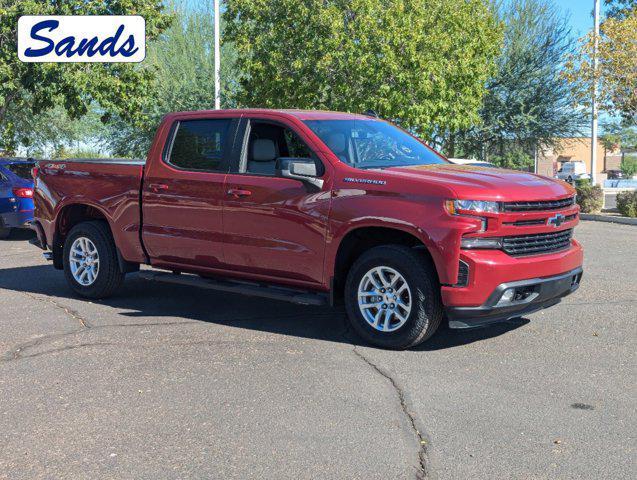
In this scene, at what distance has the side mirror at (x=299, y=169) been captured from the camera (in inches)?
261

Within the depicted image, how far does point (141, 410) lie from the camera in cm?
498

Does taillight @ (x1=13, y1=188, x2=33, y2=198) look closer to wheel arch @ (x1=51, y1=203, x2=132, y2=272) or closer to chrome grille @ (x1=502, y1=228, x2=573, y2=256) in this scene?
wheel arch @ (x1=51, y1=203, x2=132, y2=272)

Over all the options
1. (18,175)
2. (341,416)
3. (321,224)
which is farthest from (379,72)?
(341,416)

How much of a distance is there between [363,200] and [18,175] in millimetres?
10245

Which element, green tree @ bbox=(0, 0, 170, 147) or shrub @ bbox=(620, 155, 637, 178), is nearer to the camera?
green tree @ bbox=(0, 0, 170, 147)

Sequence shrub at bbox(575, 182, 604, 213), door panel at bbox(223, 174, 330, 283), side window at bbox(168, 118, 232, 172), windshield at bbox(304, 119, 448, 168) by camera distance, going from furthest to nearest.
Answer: shrub at bbox(575, 182, 604, 213) < side window at bbox(168, 118, 232, 172) < windshield at bbox(304, 119, 448, 168) < door panel at bbox(223, 174, 330, 283)

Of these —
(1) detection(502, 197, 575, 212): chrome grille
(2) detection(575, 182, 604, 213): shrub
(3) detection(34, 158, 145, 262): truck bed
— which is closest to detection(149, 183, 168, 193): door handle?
(3) detection(34, 158, 145, 262): truck bed

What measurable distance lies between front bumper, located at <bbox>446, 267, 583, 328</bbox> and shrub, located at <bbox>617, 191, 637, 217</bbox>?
16183 millimetres

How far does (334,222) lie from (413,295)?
35.5 inches

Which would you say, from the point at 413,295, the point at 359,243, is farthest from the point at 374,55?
the point at 413,295

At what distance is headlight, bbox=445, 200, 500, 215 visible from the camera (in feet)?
19.6

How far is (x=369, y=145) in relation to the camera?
726cm

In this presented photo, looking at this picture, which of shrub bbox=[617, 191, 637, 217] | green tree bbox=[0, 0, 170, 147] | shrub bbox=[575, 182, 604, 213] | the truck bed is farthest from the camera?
shrub bbox=[575, 182, 604, 213]

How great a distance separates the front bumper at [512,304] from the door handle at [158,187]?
124 inches
